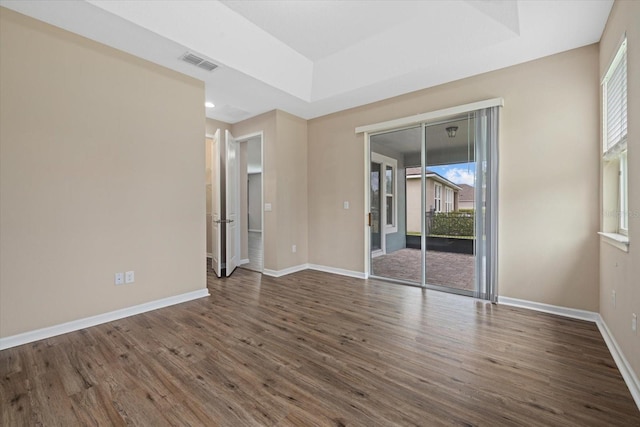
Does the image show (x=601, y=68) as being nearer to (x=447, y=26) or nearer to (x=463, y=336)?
(x=447, y=26)

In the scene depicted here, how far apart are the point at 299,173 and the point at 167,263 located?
2.65 m

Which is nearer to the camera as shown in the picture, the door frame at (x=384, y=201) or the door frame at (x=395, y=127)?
the door frame at (x=395, y=127)

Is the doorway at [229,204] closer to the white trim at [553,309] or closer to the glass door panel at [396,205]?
the glass door panel at [396,205]

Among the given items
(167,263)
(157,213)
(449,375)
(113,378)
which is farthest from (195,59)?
(449,375)

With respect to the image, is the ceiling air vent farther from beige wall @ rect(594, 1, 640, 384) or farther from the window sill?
the window sill

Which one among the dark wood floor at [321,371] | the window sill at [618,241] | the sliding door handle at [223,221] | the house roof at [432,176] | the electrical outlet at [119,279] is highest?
the house roof at [432,176]

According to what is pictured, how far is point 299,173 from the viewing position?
201 inches

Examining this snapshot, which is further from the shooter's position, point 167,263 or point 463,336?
point 167,263

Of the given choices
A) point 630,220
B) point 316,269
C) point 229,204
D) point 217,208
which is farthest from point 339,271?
point 630,220

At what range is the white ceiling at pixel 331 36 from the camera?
245 centimetres

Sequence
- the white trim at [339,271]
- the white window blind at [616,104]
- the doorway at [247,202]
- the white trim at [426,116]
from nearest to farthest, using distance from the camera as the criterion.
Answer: the white window blind at [616,104] → the white trim at [426,116] → the white trim at [339,271] → the doorway at [247,202]

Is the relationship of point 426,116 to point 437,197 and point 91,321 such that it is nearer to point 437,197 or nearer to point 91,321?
point 437,197

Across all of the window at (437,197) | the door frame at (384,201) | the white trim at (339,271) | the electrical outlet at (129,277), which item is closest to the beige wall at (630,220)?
the window at (437,197)

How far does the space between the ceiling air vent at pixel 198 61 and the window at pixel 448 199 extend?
330 centimetres
